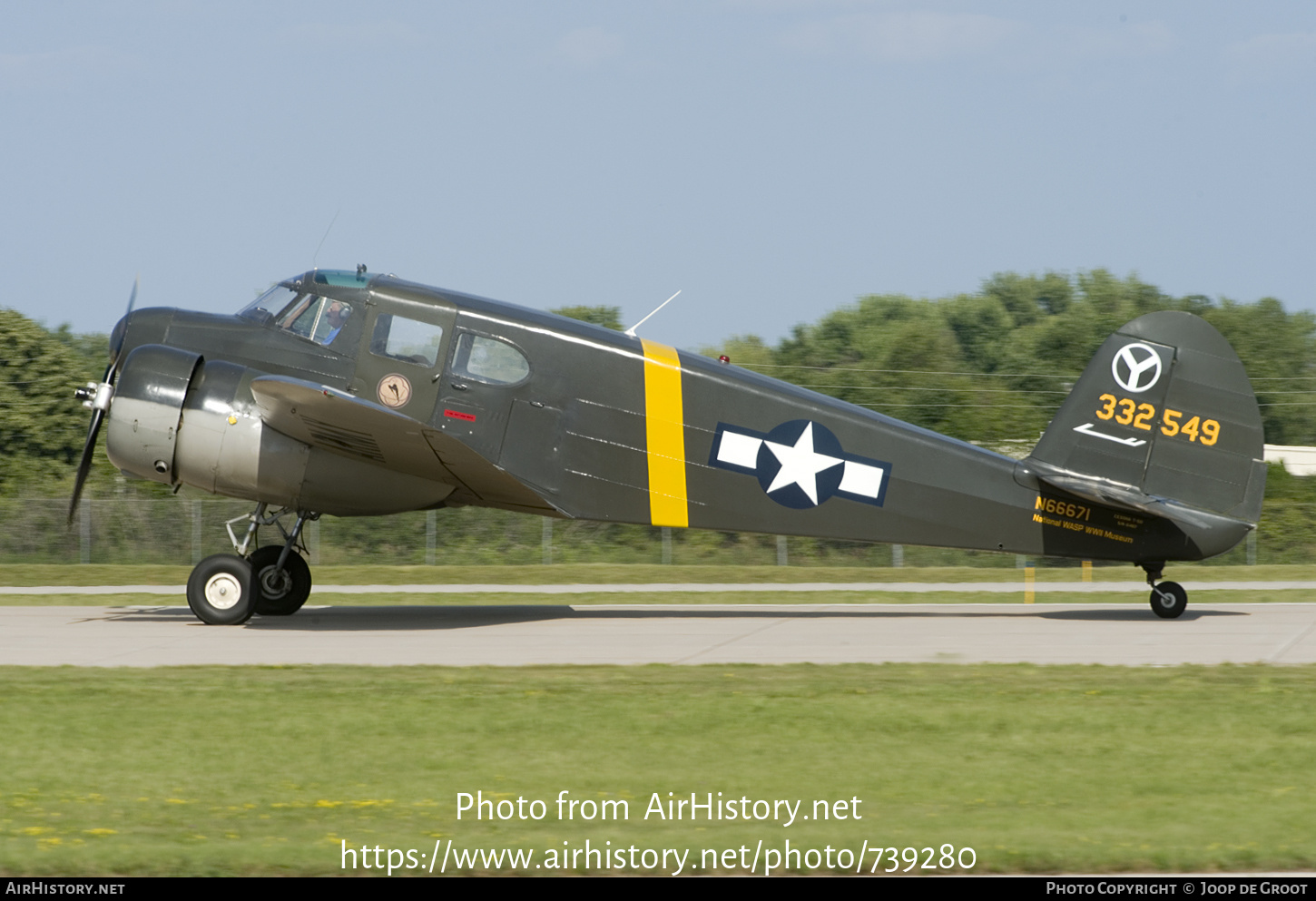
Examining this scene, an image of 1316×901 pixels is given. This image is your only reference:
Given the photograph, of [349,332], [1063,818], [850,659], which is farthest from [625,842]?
[349,332]

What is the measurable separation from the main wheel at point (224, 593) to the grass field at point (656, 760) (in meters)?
2.91

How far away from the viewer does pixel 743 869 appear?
6.20 metres

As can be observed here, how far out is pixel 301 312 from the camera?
14.8 metres

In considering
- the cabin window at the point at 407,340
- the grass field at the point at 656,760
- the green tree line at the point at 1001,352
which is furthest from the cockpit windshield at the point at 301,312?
the green tree line at the point at 1001,352

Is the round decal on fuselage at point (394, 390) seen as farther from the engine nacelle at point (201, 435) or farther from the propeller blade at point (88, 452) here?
the propeller blade at point (88, 452)

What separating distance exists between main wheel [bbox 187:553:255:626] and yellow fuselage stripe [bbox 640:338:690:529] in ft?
15.2

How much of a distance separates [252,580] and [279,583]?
88 centimetres

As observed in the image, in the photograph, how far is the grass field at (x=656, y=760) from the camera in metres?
6.56

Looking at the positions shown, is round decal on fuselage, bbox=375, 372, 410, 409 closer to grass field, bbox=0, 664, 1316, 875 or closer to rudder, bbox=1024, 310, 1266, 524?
grass field, bbox=0, 664, 1316, 875

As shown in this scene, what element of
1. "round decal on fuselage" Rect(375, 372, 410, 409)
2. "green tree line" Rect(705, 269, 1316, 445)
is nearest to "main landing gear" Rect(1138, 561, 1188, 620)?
"round decal on fuselage" Rect(375, 372, 410, 409)

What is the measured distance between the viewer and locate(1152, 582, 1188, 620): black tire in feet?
51.3

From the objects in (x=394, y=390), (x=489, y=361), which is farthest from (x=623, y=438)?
(x=394, y=390)

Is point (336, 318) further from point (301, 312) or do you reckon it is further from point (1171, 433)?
point (1171, 433)
